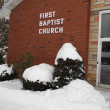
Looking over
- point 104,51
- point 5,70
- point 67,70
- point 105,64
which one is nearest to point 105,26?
point 104,51

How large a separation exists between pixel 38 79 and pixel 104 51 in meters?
3.31

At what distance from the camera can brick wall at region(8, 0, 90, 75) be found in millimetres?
7525

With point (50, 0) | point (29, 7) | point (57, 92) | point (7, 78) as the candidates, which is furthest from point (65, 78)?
point (29, 7)

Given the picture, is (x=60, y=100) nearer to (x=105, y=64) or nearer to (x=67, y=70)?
(x=67, y=70)

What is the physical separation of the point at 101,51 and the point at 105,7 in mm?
1993

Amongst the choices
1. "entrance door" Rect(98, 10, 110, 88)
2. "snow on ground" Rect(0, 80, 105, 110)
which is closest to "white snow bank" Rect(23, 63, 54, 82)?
"snow on ground" Rect(0, 80, 105, 110)

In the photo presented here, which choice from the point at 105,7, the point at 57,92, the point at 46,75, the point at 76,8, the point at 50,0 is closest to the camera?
the point at 57,92

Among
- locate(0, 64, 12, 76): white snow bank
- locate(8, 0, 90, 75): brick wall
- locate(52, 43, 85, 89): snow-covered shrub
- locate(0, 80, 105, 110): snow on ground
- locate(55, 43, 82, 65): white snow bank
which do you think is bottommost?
locate(0, 80, 105, 110): snow on ground

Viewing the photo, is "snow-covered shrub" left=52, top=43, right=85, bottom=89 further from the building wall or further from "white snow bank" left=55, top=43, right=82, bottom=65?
the building wall

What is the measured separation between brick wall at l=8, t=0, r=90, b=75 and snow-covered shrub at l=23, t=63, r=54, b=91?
208cm

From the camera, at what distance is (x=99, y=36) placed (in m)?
7.39

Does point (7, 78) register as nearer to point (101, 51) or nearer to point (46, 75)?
point (46, 75)

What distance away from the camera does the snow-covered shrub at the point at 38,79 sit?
5962mm

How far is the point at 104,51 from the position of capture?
728 centimetres
